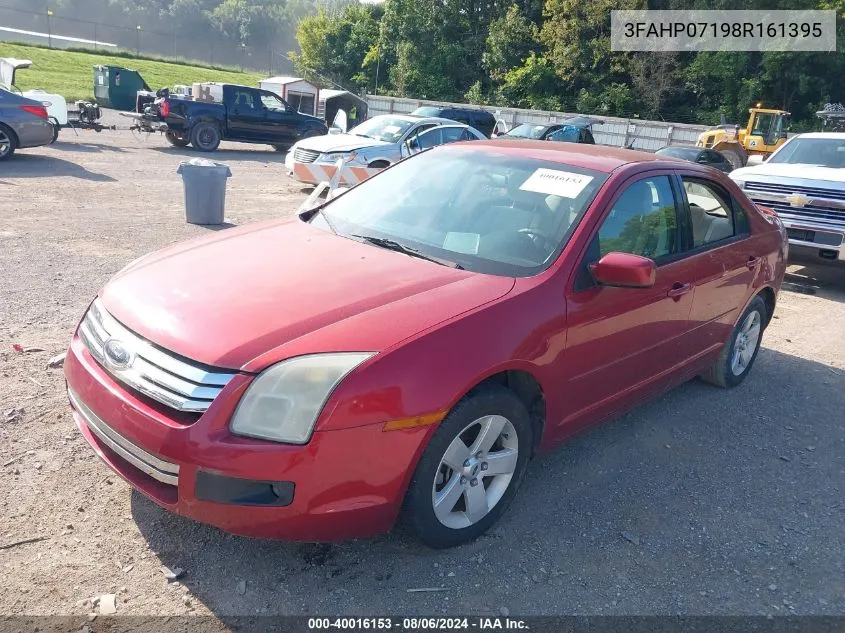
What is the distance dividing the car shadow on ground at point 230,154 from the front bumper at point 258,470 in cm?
1555

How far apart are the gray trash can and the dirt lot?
153 inches

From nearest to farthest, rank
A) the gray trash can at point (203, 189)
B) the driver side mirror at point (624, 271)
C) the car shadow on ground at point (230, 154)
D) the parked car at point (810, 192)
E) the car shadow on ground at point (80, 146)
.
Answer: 1. the driver side mirror at point (624, 271)
2. the parked car at point (810, 192)
3. the gray trash can at point (203, 189)
4. the car shadow on ground at point (80, 146)
5. the car shadow on ground at point (230, 154)

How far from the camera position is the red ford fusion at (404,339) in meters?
2.48

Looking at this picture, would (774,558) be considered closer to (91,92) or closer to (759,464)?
(759,464)

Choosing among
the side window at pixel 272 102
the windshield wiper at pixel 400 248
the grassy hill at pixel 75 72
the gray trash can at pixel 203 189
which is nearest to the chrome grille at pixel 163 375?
the windshield wiper at pixel 400 248

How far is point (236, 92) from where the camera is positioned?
19094 millimetres

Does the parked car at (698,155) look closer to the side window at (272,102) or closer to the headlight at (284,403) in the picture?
the side window at (272,102)

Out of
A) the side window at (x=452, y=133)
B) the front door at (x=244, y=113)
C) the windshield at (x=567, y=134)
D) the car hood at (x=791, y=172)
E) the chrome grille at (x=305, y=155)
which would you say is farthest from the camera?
the windshield at (x=567, y=134)

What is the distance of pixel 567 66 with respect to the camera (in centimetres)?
3747

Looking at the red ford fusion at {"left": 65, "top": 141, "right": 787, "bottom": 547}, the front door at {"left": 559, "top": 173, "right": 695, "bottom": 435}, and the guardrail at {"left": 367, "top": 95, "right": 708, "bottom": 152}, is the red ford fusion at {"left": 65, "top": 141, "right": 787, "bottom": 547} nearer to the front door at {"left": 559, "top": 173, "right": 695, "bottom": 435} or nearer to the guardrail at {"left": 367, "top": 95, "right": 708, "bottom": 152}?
the front door at {"left": 559, "top": 173, "right": 695, "bottom": 435}

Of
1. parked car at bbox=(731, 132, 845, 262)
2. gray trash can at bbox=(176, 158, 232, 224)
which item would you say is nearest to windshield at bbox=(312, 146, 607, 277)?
gray trash can at bbox=(176, 158, 232, 224)

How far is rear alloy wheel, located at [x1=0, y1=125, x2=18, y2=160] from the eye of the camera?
12.8 m

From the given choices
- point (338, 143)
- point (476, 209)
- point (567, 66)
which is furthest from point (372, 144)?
point (567, 66)

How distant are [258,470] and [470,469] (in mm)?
946
